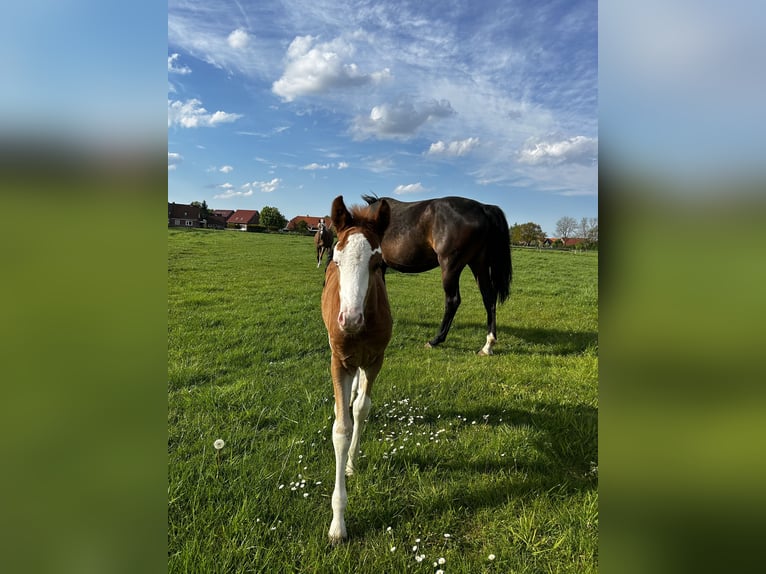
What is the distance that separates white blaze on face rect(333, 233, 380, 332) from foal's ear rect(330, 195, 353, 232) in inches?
13.4

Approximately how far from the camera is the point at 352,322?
2244 mm

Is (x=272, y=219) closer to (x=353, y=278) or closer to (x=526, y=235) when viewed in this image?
(x=526, y=235)

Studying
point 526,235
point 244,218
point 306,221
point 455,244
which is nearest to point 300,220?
point 306,221

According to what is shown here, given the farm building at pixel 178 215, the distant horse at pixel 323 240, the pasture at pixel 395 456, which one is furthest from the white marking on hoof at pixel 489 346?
the distant horse at pixel 323 240

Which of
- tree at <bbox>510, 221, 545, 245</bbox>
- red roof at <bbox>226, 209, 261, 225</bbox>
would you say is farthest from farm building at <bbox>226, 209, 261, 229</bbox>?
tree at <bbox>510, 221, 545, 245</bbox>

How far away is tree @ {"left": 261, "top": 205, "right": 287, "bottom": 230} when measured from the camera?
26.7 metres

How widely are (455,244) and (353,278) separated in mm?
4516

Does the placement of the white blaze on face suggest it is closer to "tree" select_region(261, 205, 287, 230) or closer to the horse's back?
the horse's back

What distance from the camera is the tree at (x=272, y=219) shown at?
26.7 m
